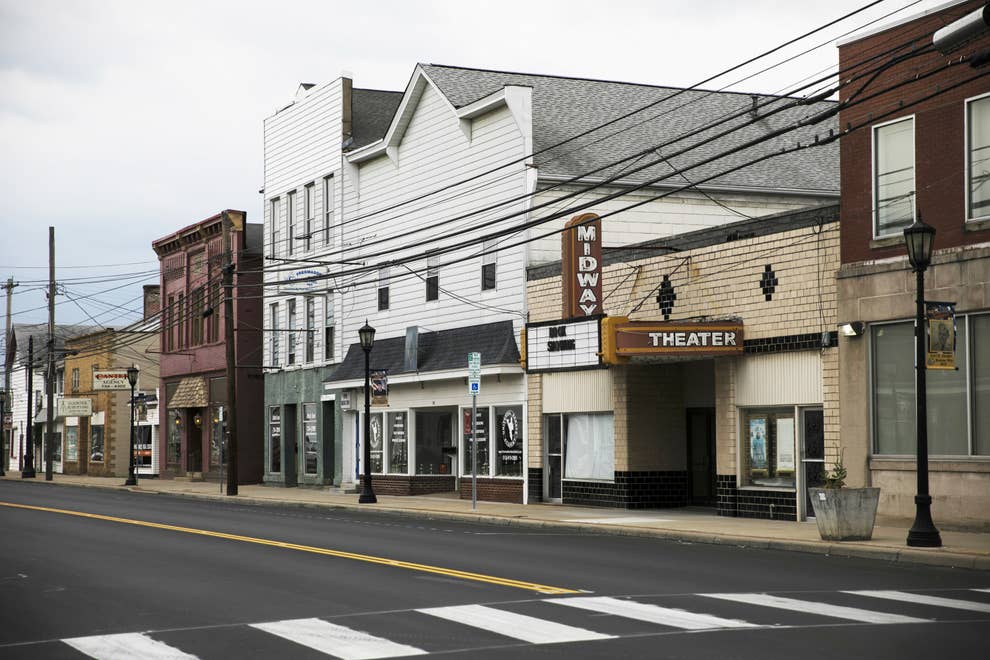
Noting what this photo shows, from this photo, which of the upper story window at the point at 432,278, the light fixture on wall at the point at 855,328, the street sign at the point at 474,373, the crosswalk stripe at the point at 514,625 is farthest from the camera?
the upper story window at the point at 432,278

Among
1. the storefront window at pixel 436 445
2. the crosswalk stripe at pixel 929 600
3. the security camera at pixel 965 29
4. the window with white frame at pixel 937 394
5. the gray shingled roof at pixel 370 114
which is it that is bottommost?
the crosswalk stripe at pixel 929 600

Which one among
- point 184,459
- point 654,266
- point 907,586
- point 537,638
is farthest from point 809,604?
point 184,459

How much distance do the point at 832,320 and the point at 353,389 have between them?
20298 millimetres

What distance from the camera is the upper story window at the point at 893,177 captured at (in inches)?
851

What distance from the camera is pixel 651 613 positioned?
1179cm

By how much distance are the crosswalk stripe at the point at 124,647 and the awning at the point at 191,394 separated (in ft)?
137

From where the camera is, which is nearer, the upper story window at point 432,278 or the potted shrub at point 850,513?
the potted shrub at point 850,513

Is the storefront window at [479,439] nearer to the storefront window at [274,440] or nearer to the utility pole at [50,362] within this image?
the storefront window at [274,440]

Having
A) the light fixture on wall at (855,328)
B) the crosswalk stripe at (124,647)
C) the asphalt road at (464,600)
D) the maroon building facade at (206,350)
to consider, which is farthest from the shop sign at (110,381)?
the crosswalk stripe at (124,647)

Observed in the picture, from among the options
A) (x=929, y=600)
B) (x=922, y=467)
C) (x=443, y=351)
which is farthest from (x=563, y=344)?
(x=929, y=600)

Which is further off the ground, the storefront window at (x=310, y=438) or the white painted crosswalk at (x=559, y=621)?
the storefront window at (x=310, y=438)

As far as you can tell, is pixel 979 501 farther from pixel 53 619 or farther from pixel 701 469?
pixel 53 619

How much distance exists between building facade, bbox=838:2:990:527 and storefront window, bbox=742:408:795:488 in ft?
5.73

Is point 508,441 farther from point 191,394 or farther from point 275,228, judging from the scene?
point 191,394
